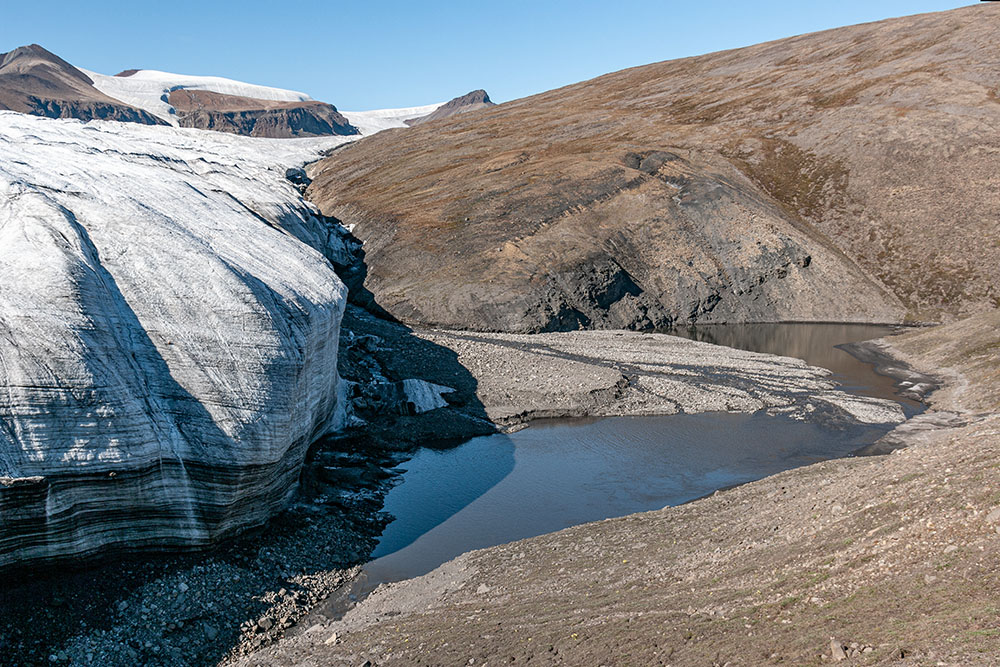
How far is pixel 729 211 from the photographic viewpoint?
75312mm

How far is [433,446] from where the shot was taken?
1431 inches

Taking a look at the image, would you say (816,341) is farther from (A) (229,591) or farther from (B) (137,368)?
(B) (137,368)

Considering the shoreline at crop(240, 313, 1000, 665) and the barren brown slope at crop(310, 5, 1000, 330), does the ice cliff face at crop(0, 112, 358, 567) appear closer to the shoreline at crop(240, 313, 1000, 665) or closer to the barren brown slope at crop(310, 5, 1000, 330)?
the shoreline at crop(240, 313, 1000, 665)

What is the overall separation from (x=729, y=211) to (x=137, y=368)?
216 feet

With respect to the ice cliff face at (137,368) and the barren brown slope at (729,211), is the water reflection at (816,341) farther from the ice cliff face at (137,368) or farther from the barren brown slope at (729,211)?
the ice cliff face at (137,368)

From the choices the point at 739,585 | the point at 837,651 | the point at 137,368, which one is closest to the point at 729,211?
the point at 739,585

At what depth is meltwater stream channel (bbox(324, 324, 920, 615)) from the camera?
85.6 ft

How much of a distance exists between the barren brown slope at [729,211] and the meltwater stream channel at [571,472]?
73.4ft

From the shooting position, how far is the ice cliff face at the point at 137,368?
1922cm

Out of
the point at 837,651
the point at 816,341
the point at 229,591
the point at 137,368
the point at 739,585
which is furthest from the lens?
the point at 816,341

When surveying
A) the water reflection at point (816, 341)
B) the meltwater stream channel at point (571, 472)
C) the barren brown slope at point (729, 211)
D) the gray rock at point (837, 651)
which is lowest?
the meltwater stream channel at point (571, 472)

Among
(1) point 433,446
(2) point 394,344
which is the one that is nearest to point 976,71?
(2) point 394,344

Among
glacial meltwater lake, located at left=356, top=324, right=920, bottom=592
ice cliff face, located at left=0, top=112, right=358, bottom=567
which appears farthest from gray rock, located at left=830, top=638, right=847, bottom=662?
ice cliff face, located at left=0, top=112, right=358, bottom=567

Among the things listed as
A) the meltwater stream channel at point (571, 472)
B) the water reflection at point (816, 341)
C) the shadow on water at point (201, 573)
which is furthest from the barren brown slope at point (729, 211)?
the shadow on water at point (201, 573)
